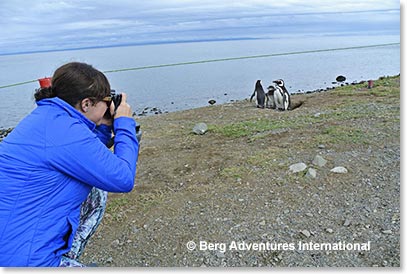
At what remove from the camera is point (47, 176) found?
3.18ft

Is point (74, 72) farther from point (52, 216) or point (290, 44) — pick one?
point (290, 44)

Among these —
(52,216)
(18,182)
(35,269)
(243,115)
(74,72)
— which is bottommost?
(243,115)

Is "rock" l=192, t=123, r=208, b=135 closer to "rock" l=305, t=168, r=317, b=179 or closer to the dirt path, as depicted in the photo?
the dirt path

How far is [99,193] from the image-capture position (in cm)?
130

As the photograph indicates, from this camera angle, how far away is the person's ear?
1037 mm

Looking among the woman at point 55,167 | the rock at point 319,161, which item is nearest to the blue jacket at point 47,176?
the woman at point 55,167

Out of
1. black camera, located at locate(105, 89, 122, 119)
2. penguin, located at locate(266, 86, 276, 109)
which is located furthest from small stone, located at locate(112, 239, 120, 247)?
penguin, located at locate(266, 86, 276, 109)

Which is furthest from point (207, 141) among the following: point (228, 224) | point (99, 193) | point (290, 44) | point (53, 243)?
point (53, 243)

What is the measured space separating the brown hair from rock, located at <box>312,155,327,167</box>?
4.70 ft

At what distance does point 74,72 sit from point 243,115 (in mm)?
3062

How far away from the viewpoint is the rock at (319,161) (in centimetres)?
216

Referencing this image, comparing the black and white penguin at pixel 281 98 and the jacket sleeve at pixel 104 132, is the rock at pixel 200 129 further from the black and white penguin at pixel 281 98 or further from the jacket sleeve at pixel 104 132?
the jacket sleeve at pixel 104 132

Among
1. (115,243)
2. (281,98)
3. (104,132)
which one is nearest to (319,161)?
(115,243)

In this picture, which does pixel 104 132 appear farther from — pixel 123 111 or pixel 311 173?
pixel 311 173
